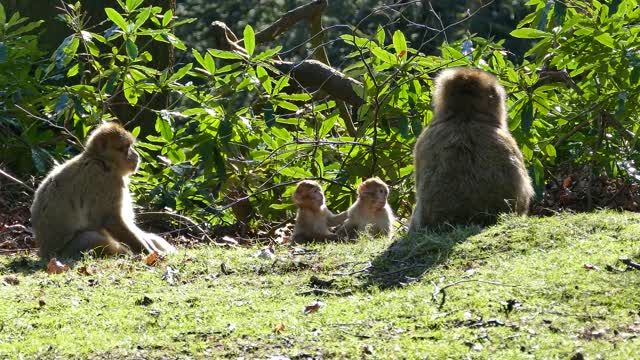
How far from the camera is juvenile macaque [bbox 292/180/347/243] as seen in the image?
949cm

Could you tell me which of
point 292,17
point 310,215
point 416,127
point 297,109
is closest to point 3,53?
point 297,109

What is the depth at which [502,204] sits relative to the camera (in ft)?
26.9

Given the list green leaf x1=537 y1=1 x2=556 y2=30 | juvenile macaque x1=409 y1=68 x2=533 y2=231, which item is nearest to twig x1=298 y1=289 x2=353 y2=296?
juvenile macaque x1=409 y1=68 x2=533 y2=231

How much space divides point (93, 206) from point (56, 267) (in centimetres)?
119

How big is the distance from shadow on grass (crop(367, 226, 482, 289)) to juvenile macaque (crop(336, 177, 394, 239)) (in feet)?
4.64

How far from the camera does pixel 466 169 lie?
809cm

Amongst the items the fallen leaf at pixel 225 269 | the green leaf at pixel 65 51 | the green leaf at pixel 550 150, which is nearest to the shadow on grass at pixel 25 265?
the fallen leaf at pixel 225 269

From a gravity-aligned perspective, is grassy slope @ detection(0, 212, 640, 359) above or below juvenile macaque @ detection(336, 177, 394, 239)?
above

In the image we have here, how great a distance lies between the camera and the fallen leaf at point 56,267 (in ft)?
26.9

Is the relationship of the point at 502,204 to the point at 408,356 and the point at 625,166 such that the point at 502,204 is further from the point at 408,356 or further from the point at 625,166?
the point at 625,166

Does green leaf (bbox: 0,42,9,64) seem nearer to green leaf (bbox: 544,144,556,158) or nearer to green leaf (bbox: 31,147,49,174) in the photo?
green leaf (bbox: 31,147,49,174)

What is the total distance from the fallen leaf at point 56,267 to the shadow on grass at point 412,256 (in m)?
2.39

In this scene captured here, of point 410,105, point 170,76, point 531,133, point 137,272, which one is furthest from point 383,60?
point 137,272

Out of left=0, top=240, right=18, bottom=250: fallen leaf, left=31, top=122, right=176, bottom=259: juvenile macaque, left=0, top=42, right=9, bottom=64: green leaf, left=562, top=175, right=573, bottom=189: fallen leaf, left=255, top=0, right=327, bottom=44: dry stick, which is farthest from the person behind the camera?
left=255, top=0, right=327, bottom=44: dry stick
